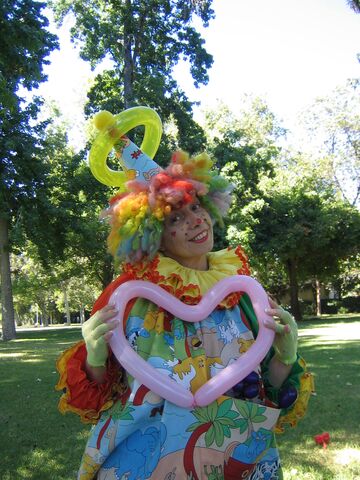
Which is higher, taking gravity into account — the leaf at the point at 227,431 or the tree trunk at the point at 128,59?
the tree trunk at the point at 128,59

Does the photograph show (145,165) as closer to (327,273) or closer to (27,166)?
(27,166)

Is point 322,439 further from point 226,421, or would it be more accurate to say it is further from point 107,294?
point 107,294

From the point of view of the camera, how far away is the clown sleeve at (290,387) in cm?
225

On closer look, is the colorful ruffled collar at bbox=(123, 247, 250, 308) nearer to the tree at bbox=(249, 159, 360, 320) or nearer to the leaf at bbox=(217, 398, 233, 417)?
the leaf at bbox=(217, 398, 233, 417)

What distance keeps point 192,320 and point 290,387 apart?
545 mm

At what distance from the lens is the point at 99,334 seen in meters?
2.06

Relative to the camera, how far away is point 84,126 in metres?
31.4

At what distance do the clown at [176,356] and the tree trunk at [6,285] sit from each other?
1776 centimetres

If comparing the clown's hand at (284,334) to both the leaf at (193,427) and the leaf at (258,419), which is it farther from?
the leaf at (193,427)

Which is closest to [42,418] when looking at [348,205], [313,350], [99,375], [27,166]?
[99,375]

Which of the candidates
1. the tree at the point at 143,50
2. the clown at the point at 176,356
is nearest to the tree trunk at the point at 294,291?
the tree at the point at 143,50

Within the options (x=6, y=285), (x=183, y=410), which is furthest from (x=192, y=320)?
(x=6, y=285)

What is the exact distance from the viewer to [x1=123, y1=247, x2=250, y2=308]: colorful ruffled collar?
87.4 inches

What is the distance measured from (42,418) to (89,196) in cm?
1592
